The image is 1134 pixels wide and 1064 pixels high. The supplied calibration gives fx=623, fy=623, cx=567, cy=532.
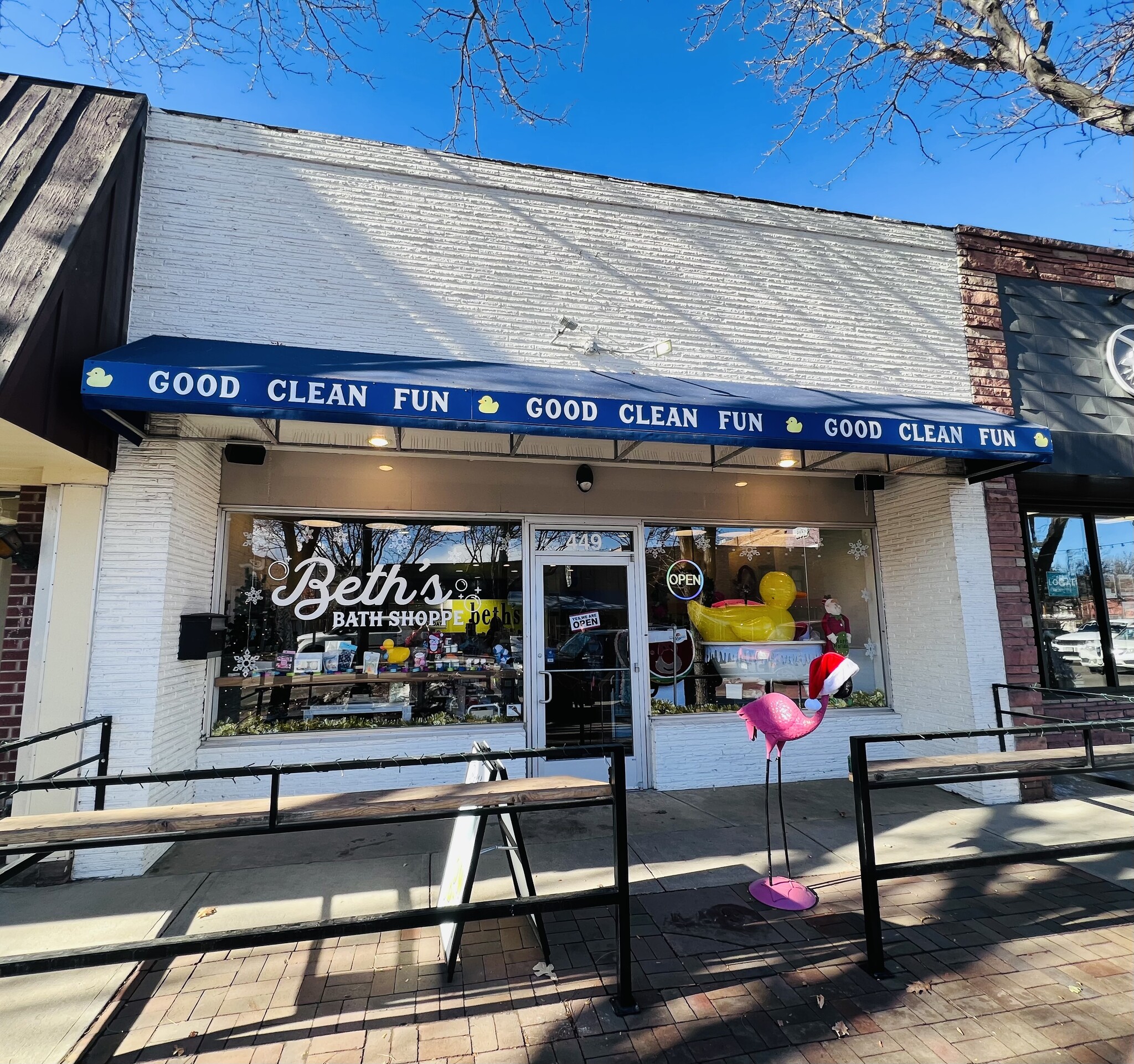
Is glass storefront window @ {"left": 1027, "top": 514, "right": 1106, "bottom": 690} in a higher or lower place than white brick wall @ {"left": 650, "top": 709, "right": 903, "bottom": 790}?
higher

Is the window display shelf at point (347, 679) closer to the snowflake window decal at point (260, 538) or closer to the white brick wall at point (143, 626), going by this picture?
the white brick wall at point (143, 626)

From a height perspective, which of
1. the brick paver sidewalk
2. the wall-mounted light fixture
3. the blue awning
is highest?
the wall-mounted light fixture

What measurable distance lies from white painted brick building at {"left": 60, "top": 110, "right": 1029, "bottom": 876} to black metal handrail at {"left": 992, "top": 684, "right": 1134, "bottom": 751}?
135 millimetres

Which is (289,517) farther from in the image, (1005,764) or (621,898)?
(1005,764)

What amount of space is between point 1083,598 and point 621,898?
7592 mm

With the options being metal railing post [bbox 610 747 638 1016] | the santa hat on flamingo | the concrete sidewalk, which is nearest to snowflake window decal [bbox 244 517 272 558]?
the concrete sidewalk

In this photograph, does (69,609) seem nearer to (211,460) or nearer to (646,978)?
(211,460)

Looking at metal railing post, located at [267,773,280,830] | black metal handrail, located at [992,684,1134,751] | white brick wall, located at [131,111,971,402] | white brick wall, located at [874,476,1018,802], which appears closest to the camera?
metal railing post, located at [267,773,280,830]

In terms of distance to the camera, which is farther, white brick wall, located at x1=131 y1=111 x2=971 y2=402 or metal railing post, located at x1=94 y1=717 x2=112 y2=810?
white brick wall, located at x1=131 y1=111 x2=971 y2=402

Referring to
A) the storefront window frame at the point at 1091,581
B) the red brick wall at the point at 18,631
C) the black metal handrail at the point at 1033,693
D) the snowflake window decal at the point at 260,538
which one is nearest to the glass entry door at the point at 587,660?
the snowflake window decal at the point at 260,538

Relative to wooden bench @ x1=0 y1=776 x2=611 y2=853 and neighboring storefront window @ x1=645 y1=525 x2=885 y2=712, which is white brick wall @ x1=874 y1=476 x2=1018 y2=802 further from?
wooden bench @ x1=0 y1=776 x2=611 y2=853

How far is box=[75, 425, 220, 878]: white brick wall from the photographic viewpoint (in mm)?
4383

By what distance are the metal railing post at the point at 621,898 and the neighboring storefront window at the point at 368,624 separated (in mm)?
3242

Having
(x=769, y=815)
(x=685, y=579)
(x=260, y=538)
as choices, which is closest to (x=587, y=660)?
(x=685, y=579)
